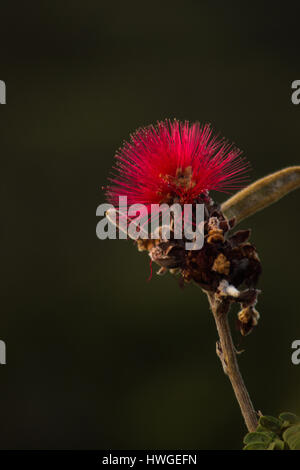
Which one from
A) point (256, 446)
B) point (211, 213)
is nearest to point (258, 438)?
point (256, 446)

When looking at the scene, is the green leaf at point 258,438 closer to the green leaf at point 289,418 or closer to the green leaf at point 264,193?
the green leaf at point 289,418

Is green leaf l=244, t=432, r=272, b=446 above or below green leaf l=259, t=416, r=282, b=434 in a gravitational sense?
below

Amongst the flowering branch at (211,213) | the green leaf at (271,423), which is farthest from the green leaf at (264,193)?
the green leaf at (271,423)

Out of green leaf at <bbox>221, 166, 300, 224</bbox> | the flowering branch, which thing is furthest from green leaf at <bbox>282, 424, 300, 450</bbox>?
green leaf at <bbox>221, 166, 300, 224</bbox>

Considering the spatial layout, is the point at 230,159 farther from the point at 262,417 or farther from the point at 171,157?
the point at 262,417

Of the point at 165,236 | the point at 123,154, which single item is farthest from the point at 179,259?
the point at 123,154

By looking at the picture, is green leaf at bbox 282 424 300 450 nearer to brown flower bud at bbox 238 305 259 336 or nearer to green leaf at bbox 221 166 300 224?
brown flower bud at bbox 238 305 259 336

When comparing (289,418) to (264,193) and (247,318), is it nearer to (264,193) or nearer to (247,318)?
(247,318)
